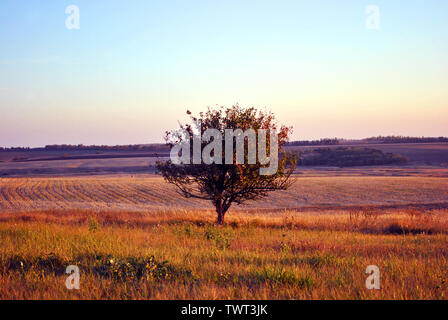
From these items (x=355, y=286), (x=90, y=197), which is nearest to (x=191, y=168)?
(x=355, y=286)

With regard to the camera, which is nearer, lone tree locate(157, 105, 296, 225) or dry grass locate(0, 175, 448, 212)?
lone tree locate(157, 105, 296, 225)

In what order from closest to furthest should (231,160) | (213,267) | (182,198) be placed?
(213,267), (231,160), (182,198)

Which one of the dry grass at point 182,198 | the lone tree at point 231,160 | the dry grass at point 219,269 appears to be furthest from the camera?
the dry grass at point 182,198

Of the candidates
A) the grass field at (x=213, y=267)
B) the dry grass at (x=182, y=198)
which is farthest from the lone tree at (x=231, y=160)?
the dry grass at (x=182, y=198)

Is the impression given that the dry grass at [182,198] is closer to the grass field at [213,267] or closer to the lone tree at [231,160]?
the lone tree at [231,160]

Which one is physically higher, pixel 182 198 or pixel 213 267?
pixel 213 267

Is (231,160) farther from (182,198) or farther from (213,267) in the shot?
(182,198)

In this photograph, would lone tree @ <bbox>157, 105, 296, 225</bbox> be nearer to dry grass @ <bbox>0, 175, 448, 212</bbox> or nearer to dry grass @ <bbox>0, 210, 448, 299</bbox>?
dry grass @ <bbox>0, 210, 448, 299</bbox>

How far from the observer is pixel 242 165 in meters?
15.8

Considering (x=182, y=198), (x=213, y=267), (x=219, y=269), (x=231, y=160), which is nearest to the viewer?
(x=219, y=269)

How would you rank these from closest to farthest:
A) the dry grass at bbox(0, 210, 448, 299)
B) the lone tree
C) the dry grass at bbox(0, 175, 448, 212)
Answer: the dry grass at bbox(0, 210, 448, 299), the lone tree, the dry grass at bbox(0, 175, 448, 212)

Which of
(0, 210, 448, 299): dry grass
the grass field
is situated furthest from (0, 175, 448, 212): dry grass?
(0, 210, 448, 299): dry grass

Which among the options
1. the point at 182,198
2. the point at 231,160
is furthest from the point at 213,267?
the point at 182,198
